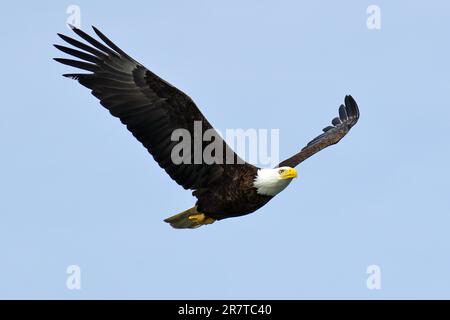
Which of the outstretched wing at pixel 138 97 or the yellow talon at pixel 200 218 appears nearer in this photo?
the outstretched wing at pixel 138 97

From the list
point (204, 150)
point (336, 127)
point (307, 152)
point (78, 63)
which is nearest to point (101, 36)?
point (78, 63)

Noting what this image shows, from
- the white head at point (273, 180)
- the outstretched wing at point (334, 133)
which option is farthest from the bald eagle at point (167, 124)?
the outstretched wing at point (334, 133)

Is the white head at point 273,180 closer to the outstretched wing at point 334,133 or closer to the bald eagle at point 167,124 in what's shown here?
the bald eagle at point 167,124

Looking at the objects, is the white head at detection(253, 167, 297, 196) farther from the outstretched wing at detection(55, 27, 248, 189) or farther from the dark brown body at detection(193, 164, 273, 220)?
the outstretched wing at detection(55, 27, 248, 189)

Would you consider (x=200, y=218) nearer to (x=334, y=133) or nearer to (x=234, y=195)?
(x=234, y=195)

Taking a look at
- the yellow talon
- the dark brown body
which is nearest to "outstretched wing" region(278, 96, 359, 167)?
the dark brown body

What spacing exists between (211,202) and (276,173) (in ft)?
3.60

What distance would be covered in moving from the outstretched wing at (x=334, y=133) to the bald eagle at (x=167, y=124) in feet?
4.25

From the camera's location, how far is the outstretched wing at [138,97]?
16.4m

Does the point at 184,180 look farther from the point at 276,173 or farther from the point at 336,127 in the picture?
the point at 336,127

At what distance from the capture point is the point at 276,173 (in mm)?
16609

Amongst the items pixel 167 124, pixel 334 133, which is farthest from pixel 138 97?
pixel 334 133

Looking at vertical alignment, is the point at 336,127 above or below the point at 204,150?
above

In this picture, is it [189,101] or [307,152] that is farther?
[307,152]
